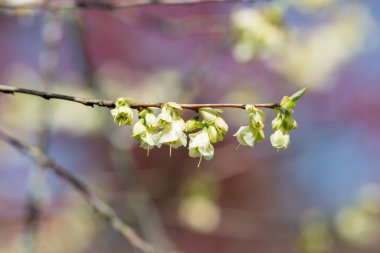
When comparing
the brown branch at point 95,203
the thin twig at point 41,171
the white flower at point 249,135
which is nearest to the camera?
the white flower at point 249,135

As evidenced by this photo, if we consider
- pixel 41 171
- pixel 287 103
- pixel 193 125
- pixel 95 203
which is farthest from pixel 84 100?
pixel 41 171

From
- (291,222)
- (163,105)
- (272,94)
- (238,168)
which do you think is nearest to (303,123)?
(272,94)

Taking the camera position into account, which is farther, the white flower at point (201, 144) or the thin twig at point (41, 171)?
the thin twig at point (41, 171)

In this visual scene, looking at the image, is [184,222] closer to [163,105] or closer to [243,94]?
[243,94]

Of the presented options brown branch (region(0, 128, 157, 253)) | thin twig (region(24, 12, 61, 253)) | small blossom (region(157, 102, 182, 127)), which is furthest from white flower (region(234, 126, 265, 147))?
thin twig (region(24, 12, 61, 253))

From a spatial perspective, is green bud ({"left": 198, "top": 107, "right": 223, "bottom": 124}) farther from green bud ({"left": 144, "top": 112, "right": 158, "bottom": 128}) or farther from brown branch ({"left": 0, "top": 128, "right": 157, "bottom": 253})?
brown branch ({"left": 0, "top": 128, "right": 157, "bottom": 253})

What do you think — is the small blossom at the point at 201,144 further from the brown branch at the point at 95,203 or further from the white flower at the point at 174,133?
the brown branch at the point at 95,203

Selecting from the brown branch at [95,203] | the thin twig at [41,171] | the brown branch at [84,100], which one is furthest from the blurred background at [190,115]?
the brown branch at [84,100]

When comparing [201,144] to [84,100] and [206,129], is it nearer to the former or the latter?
[206,129]
